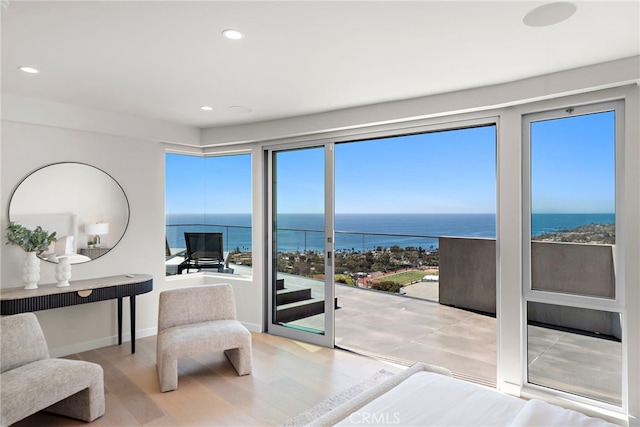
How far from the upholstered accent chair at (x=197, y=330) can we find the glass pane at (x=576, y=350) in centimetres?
239

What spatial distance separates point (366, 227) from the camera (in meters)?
5.91

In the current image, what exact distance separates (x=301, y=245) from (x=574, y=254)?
2.65 meters

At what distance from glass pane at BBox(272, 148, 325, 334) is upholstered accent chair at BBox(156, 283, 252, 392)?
35.9 inches

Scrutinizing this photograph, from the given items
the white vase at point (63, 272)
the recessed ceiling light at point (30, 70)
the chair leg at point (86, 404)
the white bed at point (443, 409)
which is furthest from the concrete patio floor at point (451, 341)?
the recessed ceiling light at point (30, 70)

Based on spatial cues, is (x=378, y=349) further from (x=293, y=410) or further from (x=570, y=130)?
(x=570, y=130)

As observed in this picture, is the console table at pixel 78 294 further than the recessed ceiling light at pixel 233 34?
Yes

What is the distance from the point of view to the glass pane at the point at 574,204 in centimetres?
273

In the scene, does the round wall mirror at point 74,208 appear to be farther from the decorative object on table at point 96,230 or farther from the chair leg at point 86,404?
the chair leg at point 86,404

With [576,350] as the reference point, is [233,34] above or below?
above

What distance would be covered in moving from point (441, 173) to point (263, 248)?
289cm

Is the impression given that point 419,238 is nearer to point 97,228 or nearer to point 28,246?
point 97,228

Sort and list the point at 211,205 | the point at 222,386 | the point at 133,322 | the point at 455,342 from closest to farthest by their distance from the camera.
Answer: the point at 222,386, the point at 133,322, the point at 455,342, the point at 211,205

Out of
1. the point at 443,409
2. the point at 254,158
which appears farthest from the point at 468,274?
→ the point at 443,409

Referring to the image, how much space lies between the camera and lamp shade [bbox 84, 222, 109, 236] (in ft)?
→ 13.0
